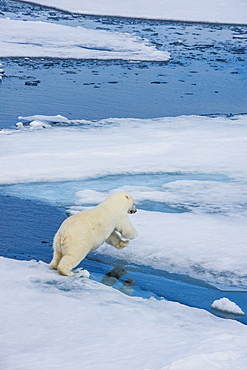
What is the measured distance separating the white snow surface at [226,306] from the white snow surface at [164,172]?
37 centimetres

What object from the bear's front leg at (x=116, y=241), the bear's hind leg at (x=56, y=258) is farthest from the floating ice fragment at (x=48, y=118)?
the bear's hind leg at (x=56, y=258)

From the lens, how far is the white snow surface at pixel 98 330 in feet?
8.04

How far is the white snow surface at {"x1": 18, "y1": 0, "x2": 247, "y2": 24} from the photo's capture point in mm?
22391

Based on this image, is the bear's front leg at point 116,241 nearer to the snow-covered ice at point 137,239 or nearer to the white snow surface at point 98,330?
the snow-covered ice at point 137,239

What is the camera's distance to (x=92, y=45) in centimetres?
1600

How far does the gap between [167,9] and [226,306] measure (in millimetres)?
21493

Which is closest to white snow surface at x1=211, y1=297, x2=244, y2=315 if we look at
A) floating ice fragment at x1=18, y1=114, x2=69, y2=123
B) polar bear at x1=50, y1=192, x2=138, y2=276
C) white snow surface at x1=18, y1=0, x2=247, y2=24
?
polar bear at x1=50, y1=192, x2=138, y2=276

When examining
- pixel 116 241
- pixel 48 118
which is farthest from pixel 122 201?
pixel 48 118

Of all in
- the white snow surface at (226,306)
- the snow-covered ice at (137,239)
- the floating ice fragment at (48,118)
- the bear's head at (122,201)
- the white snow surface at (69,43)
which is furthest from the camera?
the white snow surface at (69,43)

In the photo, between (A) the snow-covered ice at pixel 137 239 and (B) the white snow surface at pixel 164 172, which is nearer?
(A) the snow-covered ice at pixel 137 239

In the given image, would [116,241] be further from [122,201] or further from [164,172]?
[164,172]

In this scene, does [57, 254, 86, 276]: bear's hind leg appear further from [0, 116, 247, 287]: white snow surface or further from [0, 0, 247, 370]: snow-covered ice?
[0, 116, 247, 287]: white snow surface

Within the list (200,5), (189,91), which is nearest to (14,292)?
(189,91)

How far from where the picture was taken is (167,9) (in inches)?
919
